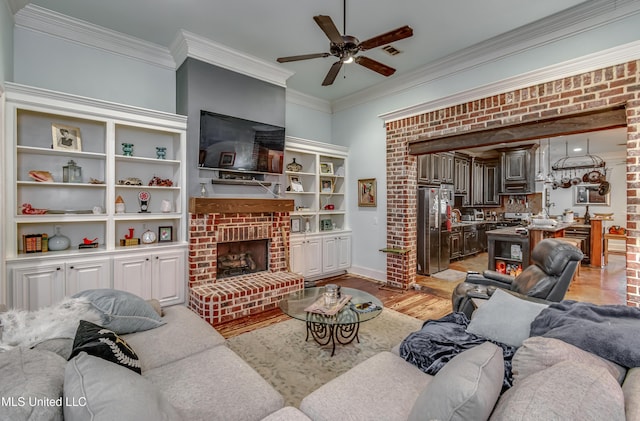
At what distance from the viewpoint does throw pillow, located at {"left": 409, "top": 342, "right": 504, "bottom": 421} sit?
36.9 inches

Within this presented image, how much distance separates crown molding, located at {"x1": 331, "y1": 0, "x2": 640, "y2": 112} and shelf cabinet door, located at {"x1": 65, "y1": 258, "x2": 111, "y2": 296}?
15.3 ft

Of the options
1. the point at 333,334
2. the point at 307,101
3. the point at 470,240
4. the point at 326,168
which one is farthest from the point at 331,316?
the point at 470,240

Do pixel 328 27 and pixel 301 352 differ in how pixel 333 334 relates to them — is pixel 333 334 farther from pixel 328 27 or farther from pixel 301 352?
pixel 328 27

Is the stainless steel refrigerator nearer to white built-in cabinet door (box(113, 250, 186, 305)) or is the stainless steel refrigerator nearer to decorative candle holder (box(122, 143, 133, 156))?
white built-in cabinet door (box(113, 250, 186, 305))

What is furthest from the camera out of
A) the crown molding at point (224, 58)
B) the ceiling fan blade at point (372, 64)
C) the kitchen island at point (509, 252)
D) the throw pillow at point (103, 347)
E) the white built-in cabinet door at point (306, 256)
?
the white built-in cabinet door at point (306, 256)

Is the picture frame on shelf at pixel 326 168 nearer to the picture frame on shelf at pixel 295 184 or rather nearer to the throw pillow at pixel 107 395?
the picture frame on shelf at pixel 295 184

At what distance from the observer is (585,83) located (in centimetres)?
302

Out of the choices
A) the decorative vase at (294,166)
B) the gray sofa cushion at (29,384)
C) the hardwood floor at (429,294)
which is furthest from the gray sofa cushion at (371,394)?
the decorative vase at (294,166)

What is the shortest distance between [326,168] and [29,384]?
488cm

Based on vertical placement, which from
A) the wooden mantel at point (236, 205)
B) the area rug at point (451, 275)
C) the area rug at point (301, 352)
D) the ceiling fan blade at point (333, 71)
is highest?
the ceiling fan blade at point (333, 71)

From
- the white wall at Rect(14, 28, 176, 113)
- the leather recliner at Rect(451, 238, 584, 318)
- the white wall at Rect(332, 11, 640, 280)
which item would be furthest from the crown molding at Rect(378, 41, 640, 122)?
the white wall at Rect(14, 28, 176, 113)

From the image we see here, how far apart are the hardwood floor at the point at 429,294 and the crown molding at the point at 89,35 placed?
3521 mm

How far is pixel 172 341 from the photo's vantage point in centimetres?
192

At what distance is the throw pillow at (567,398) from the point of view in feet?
2.55
